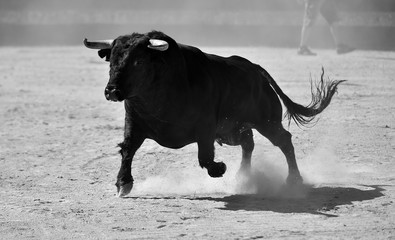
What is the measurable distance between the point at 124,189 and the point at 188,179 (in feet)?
3.59

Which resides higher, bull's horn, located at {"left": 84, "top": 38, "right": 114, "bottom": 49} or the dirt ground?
bull's horn, located at {"left": 84, "top": 38, "right": 114, "bottom": 49}

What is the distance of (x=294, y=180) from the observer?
8430 mm

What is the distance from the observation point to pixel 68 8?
94.0ft

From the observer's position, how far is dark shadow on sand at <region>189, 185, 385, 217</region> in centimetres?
741

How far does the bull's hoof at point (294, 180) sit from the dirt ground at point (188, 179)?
0.25 ft

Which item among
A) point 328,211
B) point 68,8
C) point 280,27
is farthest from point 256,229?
point 68,8

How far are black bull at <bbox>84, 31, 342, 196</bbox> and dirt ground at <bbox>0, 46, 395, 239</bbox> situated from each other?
0.45m

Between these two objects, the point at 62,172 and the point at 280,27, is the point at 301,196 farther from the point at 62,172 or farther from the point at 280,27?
the point at 280,27

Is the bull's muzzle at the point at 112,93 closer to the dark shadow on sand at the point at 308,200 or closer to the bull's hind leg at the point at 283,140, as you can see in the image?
the dark shadow on sand at the point at 308,200

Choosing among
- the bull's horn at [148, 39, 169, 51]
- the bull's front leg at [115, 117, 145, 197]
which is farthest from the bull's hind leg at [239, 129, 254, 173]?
the bull's horn at [148, 39, 169, 51]

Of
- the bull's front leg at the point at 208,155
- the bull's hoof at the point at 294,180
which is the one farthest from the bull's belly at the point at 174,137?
the bull's hoof at the point at 294,180

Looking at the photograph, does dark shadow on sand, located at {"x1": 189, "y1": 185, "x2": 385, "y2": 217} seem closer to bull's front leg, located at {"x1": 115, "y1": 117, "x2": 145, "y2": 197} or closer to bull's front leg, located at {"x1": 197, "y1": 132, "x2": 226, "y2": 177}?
bull's front leg, located at {"x1": 197, "y1": 132, "x2": 226, "y2": 177}

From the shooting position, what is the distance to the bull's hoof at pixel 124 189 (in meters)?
8.00

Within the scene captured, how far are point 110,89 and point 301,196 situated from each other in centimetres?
188
